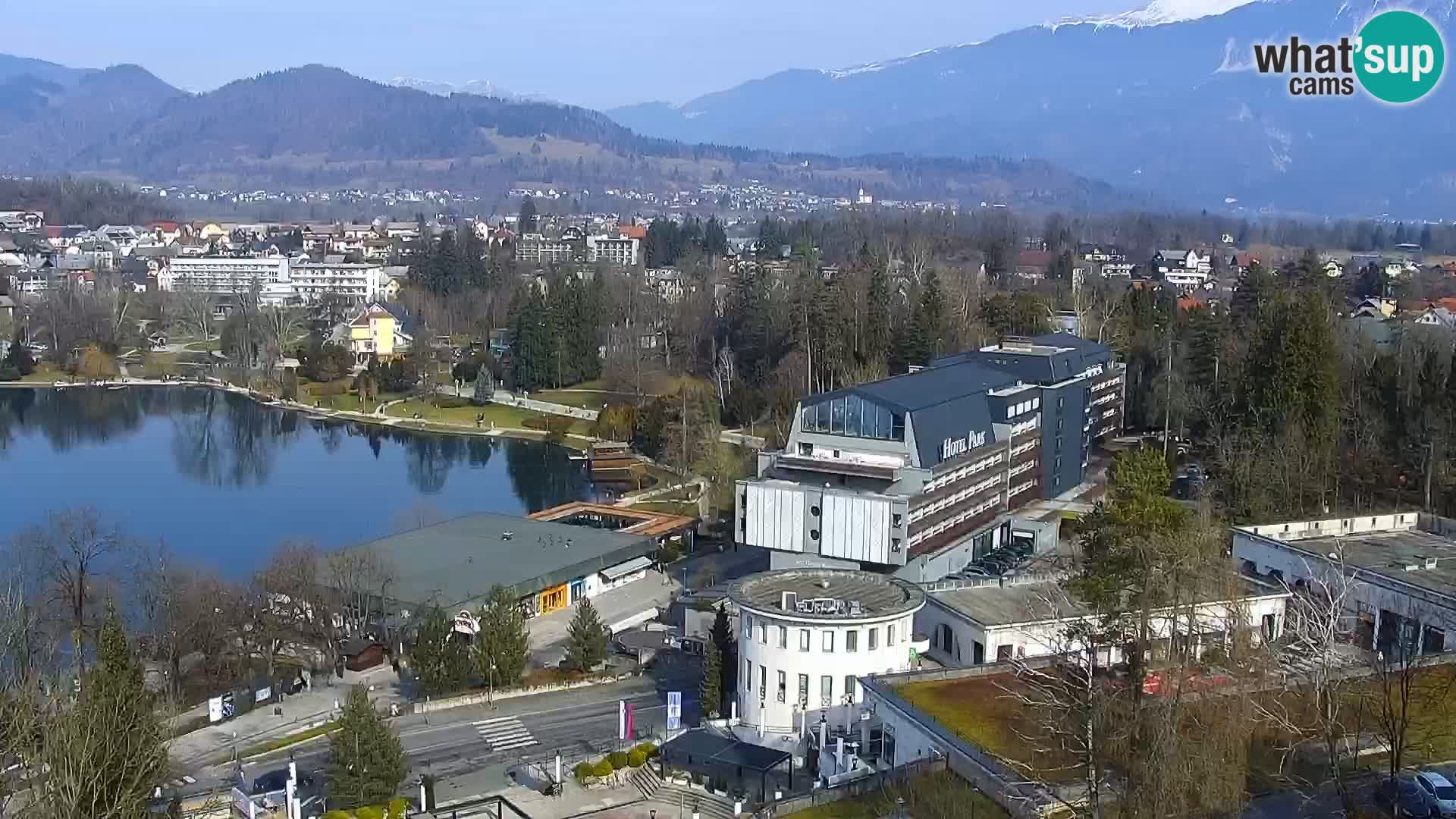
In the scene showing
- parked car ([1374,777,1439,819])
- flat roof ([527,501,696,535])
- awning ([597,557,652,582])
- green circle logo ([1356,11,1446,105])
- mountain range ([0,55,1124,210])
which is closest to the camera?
parked car ([1374,777,1439,819])

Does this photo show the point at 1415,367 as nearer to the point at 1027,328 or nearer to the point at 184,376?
the point at 1027,328

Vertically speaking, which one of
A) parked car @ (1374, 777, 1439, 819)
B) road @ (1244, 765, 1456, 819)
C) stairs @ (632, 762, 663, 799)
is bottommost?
stairs @ (632, 762, 663, 799)

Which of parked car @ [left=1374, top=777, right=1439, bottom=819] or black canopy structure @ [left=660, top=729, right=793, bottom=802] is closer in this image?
parked car @ [left=1374, top=777, right=1439, bottom=819]

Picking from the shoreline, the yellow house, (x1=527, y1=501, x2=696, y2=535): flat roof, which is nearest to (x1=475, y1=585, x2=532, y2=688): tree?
(x1=527, y1=501, x2=696, y2=535): flat roof

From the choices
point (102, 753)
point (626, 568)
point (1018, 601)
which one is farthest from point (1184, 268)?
point (102, 753)

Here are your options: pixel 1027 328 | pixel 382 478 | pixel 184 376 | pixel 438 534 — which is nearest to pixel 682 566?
pixel 438 534

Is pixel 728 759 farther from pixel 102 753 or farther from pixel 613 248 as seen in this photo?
pixel 613 248

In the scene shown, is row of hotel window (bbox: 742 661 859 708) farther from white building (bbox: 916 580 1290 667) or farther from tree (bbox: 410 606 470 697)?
tree (bbox: 410 606 470 697)
